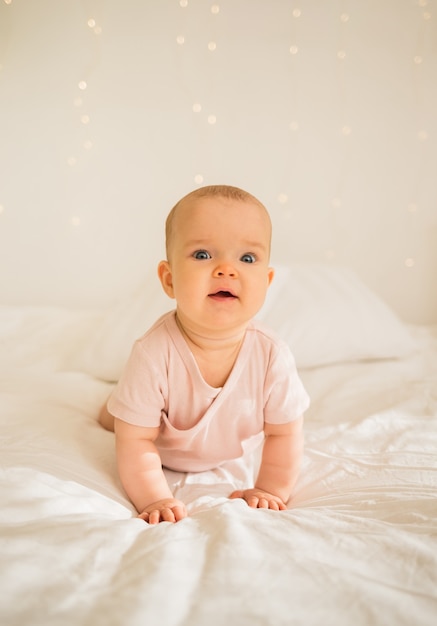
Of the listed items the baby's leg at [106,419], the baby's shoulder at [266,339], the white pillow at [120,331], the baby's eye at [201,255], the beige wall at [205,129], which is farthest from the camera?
the beige wall at [205,129]

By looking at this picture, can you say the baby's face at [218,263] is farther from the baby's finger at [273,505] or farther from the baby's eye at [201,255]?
the baby's finger at [273,505]

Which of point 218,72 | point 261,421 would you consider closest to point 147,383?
point 261,421

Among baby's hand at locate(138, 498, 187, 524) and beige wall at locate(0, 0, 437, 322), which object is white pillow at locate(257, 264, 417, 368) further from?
baby's hand at locate(138, 498, 187, 524)

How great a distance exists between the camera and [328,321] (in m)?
1.58

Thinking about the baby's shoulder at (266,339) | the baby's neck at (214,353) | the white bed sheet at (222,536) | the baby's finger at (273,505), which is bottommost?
the baby's finger at (273,505)

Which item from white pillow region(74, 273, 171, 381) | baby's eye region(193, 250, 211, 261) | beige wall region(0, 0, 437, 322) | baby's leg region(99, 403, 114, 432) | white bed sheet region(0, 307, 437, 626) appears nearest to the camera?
white bed sheet region(0, 307, 437, 626)

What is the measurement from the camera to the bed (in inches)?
20.9

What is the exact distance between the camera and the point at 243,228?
2.99ft

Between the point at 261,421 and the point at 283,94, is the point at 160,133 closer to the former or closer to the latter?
the point at 283,94

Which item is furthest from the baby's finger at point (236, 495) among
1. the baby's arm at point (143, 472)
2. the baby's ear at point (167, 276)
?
the baby's ear at point (167, 276)

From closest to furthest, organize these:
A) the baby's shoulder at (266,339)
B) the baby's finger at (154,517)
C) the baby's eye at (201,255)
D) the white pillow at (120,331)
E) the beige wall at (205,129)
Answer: the baby's finger at (154,517)
the baby's eye at (201,255)
the baby's shoulder at (266,339)
the white pillow at (120,331)
the beige wall at (205,129)

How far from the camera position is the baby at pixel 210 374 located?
91cm

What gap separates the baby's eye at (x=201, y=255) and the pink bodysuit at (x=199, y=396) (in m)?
0.15

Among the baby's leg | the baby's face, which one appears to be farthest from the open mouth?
the baby's leg
